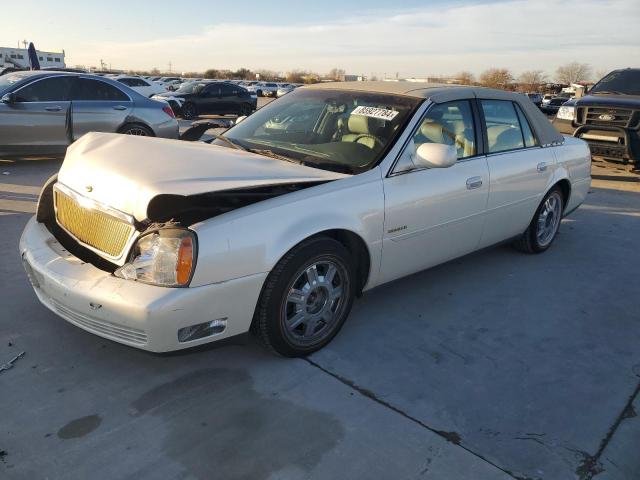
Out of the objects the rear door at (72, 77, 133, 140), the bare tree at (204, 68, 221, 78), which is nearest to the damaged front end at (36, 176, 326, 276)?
the rear door at (72, 77, 133, 140)

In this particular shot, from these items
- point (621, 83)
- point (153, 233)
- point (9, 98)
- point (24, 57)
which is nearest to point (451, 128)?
point (153, 233)

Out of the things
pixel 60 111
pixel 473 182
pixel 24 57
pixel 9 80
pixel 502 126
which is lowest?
pixel 473 182

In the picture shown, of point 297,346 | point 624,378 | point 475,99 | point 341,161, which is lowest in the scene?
point 624,378

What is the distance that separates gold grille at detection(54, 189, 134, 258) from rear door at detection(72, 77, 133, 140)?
547 cm

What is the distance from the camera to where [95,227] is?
2.88 meters

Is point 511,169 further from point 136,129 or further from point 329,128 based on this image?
point 136,129

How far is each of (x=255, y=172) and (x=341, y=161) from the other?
0.68 metres

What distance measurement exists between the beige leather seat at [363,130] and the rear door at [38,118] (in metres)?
5.94

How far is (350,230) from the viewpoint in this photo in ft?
10.2

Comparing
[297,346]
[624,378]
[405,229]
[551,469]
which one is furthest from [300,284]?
[624,378]

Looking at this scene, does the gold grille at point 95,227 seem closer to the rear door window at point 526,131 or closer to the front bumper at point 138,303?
the front bumper at point 138,303

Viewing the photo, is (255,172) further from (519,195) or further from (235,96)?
(235,96)

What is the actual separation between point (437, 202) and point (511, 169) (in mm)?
1073

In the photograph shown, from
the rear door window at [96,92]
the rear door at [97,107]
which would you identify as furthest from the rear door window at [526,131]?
the rear door window at [96,92]
